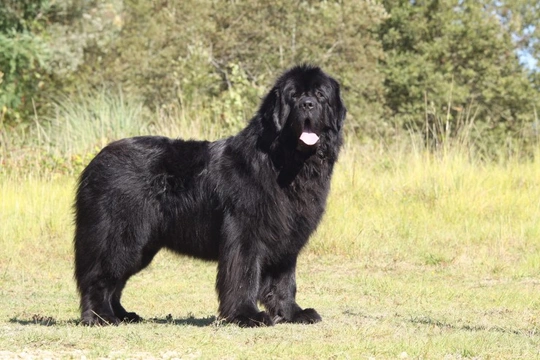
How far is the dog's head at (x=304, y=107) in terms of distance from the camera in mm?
6195

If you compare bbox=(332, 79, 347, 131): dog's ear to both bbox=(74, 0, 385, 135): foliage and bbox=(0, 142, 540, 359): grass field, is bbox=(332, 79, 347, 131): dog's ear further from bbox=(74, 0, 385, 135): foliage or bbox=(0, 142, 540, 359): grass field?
bbox=(74, 0, 385, 135): foliage

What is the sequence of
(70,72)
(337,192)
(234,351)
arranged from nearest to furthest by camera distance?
(234,351), (337,192), (70,72)

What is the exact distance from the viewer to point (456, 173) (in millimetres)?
12430

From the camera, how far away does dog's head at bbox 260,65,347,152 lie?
6.20 m

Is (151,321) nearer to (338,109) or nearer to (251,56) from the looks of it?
(338,109)

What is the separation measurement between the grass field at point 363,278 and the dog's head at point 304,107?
4.73 feet

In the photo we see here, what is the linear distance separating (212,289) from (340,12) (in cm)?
1642

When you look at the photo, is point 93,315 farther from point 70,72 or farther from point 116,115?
point 70,72

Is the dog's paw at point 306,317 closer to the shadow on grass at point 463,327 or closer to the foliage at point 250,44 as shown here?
the shadow on grass at point 463,327

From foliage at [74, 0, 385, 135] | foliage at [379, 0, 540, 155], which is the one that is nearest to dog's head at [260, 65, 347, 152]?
foliage at [74, 0, 385, 135]

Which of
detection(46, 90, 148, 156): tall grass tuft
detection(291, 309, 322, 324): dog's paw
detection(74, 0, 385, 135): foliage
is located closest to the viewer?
detection(291, 309, 322, 324): dog's paw

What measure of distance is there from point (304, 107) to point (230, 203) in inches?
35.9

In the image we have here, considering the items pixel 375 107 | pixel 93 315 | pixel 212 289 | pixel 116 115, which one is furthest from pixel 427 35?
pixel 93 315

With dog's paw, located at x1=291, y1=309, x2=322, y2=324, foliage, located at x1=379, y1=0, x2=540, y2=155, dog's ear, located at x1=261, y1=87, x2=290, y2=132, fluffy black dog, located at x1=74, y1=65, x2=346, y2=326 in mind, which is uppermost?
foliage, located at x1=379, y1=0, x2=540, y2=155
